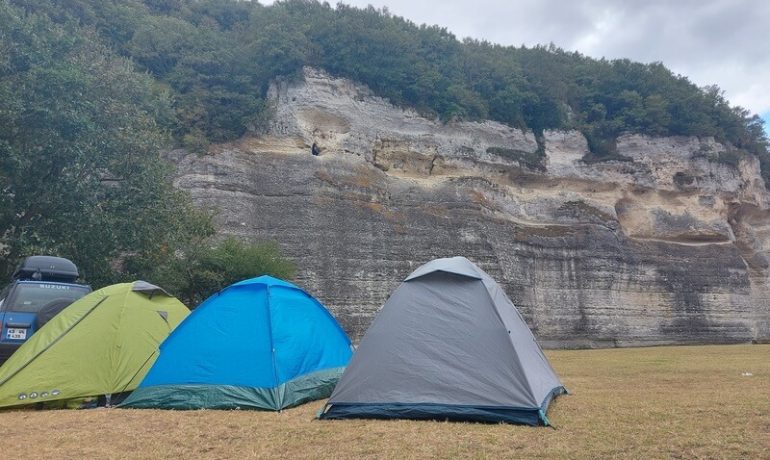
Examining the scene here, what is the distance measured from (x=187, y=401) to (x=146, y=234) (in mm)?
8845

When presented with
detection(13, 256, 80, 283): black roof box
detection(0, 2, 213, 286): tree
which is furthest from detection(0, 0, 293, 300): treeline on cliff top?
detection(13, 256, 80, 283): black roof box

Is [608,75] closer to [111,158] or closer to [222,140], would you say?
[222,140]

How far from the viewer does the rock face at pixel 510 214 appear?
23.2 m

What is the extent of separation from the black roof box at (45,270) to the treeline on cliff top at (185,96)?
2.91m

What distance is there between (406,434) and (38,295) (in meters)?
6.45

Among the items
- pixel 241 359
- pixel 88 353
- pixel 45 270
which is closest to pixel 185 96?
pixel 45 270

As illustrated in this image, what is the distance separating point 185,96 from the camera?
2577cm

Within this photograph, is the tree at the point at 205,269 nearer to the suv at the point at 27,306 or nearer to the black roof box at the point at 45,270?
the black roof box at the point at 45,270

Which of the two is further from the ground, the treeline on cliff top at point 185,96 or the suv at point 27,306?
the treeline on cliff top at point 185,96

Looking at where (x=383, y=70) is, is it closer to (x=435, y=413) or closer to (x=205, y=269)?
(x=205, y=269)

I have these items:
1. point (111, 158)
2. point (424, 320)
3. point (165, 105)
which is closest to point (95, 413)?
point (424, 320)

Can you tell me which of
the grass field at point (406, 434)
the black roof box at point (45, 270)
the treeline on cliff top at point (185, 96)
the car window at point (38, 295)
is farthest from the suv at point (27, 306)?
the treeline on cliff top at point (185, 96)

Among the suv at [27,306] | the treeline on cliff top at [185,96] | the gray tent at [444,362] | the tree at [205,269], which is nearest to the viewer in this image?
the gray tent at [444,362]

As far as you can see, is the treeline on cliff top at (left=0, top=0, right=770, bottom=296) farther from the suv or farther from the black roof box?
the suv
